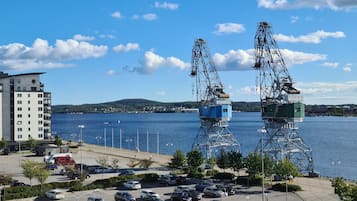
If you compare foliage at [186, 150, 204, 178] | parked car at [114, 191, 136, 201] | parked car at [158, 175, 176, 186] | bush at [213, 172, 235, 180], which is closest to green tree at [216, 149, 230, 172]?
bush at [213, 172, 235, 180]

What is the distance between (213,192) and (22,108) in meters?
83.0

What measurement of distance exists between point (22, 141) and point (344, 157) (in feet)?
258

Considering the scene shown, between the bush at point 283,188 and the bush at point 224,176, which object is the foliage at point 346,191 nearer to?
the bush at point 283,188

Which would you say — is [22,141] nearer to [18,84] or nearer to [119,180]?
[18,84]

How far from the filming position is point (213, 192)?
51562 mm

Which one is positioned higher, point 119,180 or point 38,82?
point 38,82

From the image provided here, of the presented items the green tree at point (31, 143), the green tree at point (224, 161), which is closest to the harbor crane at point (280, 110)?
the green tree at point (224, 161)

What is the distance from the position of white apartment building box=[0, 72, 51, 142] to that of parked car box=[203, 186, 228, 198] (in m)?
81.2

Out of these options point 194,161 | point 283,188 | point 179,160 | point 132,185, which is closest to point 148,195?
point 132,185

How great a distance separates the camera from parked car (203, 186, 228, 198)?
2028 inches

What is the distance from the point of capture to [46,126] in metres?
129

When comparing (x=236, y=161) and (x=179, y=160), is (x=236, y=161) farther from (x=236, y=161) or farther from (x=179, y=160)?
(x=179, y=160)

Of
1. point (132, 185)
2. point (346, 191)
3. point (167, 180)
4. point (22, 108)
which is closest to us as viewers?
point (346, 191)

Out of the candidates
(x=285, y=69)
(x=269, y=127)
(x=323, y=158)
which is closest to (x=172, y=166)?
(x=269, y=127)
